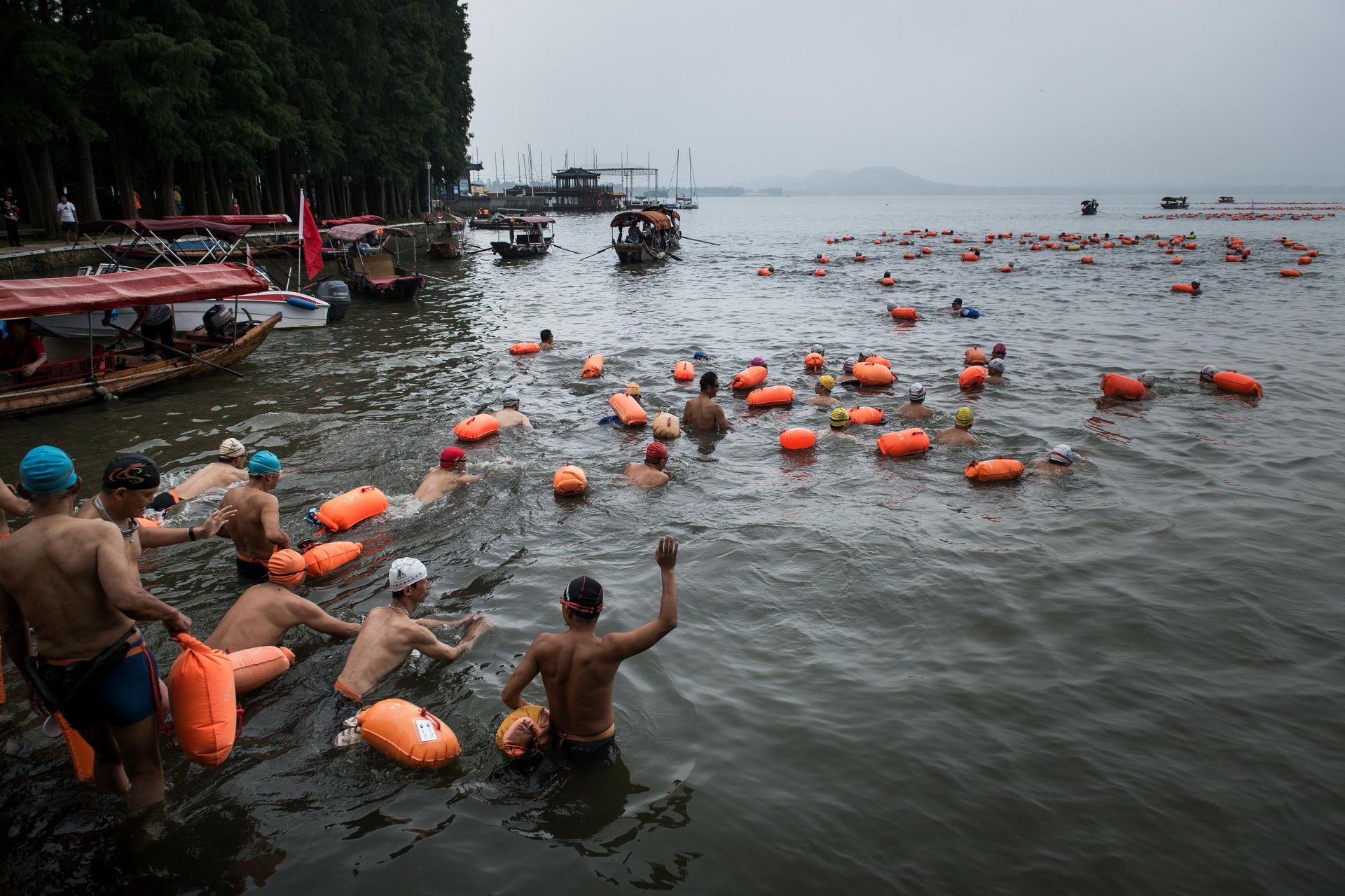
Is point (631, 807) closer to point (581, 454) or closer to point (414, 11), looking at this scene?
point (581, 454)

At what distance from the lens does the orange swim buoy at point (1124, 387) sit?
16.0 m

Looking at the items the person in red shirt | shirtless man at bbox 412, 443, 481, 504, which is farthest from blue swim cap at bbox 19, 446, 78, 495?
the person in red shirt

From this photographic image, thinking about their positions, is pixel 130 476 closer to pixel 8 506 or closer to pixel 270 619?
pixel 8 506

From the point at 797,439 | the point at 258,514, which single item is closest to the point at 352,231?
the point at 797,439

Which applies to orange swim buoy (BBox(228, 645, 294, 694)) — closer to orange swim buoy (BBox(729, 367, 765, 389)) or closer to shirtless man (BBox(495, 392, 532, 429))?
shirtless man (BBox(495, 392, 532, 429))

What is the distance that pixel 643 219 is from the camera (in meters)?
44.5

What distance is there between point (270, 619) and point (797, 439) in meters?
8.69

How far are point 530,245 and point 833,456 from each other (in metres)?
38.5

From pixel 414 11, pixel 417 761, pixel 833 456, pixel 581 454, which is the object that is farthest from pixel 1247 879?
pixel 414 11

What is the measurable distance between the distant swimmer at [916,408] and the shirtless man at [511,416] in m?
7.22

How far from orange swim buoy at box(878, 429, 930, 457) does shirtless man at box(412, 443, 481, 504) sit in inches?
265

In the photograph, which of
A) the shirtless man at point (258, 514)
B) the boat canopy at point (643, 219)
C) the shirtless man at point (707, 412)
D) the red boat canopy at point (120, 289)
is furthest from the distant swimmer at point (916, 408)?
the boat canopy at point (643, 219)

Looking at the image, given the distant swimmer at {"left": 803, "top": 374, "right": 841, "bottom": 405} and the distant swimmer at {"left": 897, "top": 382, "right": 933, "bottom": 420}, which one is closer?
the distant swimmer at {"left": 897, "top": 382, "right": 933, "bottom": 420}

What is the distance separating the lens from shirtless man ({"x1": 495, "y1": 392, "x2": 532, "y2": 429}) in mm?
13781
